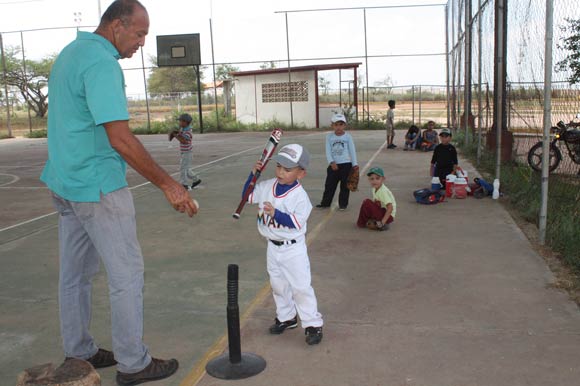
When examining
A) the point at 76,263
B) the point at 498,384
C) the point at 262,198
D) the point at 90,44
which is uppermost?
the point at 90,44

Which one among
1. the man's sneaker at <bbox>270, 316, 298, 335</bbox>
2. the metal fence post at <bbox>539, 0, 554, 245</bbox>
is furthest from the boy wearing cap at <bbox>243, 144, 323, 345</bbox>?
the metal fence post at <bbox>539, 0, 554, 245</bbox>

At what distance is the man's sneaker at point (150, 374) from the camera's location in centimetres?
341

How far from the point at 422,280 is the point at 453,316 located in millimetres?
910

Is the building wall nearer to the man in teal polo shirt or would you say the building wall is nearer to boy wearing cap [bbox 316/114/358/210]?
boy wearing cap [bbox 316/114/358/210]

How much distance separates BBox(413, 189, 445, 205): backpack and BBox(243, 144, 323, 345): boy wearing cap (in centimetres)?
541

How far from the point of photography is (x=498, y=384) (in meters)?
3.34

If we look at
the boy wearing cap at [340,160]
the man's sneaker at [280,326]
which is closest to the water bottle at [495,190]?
the boy wearing cap at [340,160]

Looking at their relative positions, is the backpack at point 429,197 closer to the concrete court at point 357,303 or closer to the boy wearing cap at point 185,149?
the concrete court at point 357,303

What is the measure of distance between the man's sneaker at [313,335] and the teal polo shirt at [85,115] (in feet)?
5.42

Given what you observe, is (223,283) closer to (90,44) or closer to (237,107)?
(90,44)

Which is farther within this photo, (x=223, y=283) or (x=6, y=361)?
(x=223, y=283)

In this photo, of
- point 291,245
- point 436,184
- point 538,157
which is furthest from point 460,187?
point 291,245

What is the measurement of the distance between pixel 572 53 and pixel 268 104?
26.6m

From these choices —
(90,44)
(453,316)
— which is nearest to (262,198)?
(90,44)
